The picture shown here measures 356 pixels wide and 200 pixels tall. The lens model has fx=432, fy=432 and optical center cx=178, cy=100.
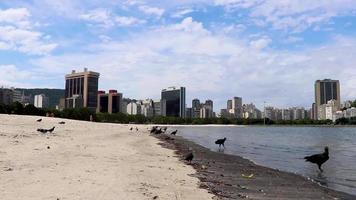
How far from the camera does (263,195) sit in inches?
487

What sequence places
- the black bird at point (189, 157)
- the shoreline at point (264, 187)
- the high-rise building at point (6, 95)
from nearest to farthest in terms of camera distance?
the shoreline at point (264, 187)
the black bird at point (189, 157)
the high-rise building at point (6, 95)

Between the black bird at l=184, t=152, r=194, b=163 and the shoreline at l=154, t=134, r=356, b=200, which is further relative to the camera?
the black bird at l=184, t=152, r=194, b=163

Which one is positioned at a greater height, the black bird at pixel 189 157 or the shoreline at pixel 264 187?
the black bird at pixel 189 157

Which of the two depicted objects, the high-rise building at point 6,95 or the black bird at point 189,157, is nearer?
the black bird at point 189,157

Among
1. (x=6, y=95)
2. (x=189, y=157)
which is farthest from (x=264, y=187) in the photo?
(x=6, y=95)

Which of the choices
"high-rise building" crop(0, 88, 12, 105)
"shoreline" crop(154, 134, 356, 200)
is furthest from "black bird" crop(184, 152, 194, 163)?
"high-rise building" crop(0, 88, 12, 105)

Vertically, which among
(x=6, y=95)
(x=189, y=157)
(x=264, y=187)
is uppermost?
(x=6, y=95)

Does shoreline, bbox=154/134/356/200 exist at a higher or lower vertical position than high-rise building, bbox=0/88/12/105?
lower

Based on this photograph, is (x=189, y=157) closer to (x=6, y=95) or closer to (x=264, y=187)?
(x=264, y=187)

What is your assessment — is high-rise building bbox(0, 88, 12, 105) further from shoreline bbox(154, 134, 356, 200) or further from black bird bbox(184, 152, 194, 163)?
shoreline bbox(154, 134, 356, 200)

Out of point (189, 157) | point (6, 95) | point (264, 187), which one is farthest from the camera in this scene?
point (6, 95)

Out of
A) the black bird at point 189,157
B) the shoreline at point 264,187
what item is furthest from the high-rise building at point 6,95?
the shoreline at point 264,187

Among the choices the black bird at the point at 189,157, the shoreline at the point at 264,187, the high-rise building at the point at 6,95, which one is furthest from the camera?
the high-rise building at the point at 6,95

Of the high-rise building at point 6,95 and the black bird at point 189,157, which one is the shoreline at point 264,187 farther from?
the high-rise building at point 6,95
